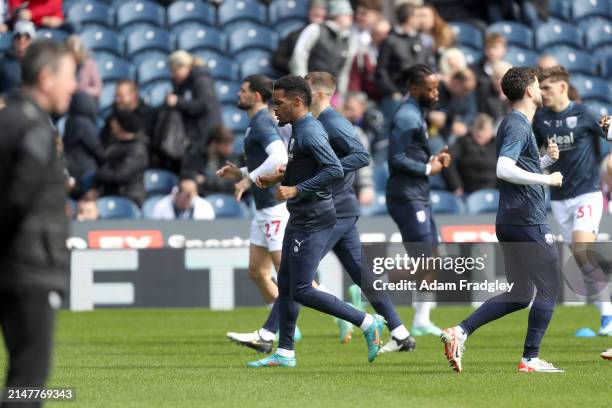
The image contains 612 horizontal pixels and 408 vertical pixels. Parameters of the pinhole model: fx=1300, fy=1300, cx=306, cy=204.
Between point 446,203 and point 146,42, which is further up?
point 146,42

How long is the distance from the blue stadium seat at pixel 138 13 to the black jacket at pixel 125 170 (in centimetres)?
386

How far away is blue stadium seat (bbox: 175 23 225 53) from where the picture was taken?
20.3 metres

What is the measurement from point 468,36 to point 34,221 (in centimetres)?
1649

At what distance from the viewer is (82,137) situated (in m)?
17.5

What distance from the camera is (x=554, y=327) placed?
13539mm

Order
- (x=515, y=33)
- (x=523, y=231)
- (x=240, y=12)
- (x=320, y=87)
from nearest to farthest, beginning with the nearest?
1. (x=523, y=231)
2. (x=320, y=87)
3. (x=240, y=12)
4. (x=515, y=33)

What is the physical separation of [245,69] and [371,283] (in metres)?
9.52

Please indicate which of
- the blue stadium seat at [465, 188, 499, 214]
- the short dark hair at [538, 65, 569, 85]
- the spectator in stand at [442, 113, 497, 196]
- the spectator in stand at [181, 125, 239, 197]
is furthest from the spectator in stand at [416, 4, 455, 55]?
the short dark hair at [538, 65, 569, 85]

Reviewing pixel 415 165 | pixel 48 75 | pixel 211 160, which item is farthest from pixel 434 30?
pixel 48 75

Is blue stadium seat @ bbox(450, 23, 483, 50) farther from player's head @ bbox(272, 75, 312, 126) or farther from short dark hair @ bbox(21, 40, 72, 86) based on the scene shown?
short dark hair @ bbox(21, 40, 72, 86)

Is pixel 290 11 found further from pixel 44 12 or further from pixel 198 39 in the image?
pixel 44 12

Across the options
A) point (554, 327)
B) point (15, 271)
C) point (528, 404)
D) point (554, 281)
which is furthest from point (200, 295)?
point (15, 271)

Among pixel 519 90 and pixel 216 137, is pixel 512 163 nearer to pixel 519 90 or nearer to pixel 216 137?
pixel 519 90

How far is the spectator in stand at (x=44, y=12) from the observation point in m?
19.4
